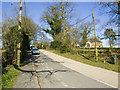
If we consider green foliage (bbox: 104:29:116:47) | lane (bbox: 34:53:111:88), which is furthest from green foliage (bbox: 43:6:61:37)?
lane (bbox: 34:53:111:88)

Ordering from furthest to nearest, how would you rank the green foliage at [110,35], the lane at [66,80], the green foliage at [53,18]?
the green foliage at [53,18], the green foliage at [110,35], the lane at [66,80]

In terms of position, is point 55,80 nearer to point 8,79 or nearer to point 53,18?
point 8,79

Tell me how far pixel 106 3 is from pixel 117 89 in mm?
12303

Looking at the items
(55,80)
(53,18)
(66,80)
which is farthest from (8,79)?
(53,18)

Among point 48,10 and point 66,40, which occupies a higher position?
point 48,10

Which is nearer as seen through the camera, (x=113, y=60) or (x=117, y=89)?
(x=117, y=89)

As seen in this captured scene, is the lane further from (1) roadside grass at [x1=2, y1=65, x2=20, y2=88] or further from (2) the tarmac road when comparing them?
(1) roadside grass at [x1=2, y1=65, x2=20, y2=88]

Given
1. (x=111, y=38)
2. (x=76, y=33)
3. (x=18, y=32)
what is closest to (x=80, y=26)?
(x=76, y=33)

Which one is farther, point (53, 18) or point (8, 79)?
point (53, 18)

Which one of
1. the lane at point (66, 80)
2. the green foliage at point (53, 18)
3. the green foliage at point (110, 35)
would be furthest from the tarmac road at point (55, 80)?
the green foliage at point (53, 18)

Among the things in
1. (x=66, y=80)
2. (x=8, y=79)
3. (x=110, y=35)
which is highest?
(x=110, y=35)

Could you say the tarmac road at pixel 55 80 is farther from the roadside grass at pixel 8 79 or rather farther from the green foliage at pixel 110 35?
the green foliage at pixel 110 35

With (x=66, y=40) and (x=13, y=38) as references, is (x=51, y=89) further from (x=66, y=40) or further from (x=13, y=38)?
(x=66, y=40)

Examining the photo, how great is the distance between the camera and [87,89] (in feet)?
13.8
